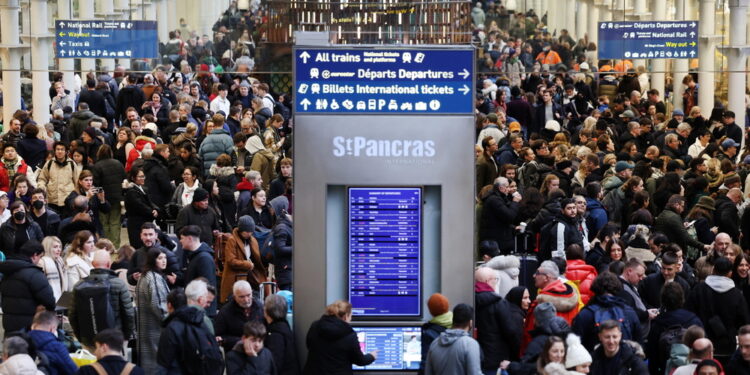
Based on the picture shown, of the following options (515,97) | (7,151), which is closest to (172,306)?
(7,151)

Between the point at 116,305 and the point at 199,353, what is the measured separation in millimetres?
1991

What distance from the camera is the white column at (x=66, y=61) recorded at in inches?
1258

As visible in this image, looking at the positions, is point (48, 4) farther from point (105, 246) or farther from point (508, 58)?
point (105, 246)

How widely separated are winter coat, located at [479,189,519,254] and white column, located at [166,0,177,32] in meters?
12.2

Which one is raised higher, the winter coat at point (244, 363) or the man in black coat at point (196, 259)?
the man in black coat at point (196, 259)

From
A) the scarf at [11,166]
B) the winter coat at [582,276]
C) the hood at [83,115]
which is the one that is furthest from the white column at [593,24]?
the winter coat at [582,276]

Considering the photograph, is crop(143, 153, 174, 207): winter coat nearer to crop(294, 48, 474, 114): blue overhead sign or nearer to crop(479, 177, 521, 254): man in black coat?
crop(479, 177, 521, 254): man in black coat

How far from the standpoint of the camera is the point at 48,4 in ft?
111

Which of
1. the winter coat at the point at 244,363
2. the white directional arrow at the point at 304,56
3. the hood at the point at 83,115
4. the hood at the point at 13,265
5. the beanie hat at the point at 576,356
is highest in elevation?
the white directional arrow at the point at 304,56

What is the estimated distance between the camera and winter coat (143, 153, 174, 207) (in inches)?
902

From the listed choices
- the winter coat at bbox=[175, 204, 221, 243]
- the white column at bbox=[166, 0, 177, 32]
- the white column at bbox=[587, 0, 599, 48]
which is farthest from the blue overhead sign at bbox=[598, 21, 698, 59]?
the winter coat at bbox=[175, 204, 221, 243]

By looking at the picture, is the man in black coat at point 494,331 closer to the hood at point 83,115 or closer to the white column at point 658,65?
the hood at point 83,115

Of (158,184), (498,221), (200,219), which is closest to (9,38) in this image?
(158,184)

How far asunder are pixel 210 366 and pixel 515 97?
18824 millimetres
